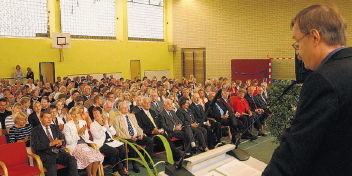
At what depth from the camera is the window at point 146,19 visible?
17453mm

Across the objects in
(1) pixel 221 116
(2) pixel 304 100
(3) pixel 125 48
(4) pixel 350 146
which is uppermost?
(3) pixel 125 48

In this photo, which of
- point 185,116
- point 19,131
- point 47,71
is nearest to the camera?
point 19,131

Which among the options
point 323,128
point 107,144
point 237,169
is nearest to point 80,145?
point 107,144

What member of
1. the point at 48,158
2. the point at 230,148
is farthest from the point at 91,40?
the point at 230,148

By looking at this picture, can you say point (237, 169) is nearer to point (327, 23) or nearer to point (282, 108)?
point (327, 23)

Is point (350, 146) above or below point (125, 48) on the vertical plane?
below

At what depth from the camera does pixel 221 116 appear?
300 inches

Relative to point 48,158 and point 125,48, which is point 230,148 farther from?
point 125,48

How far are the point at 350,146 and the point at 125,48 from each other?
657 inches

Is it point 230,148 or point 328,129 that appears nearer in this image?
point 328,129

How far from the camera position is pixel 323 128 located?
36.0 inches

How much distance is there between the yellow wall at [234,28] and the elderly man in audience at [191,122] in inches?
354

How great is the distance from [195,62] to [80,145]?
527 inches

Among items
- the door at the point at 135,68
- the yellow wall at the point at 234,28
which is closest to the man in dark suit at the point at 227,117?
the yellow wall at the point at 234,28
